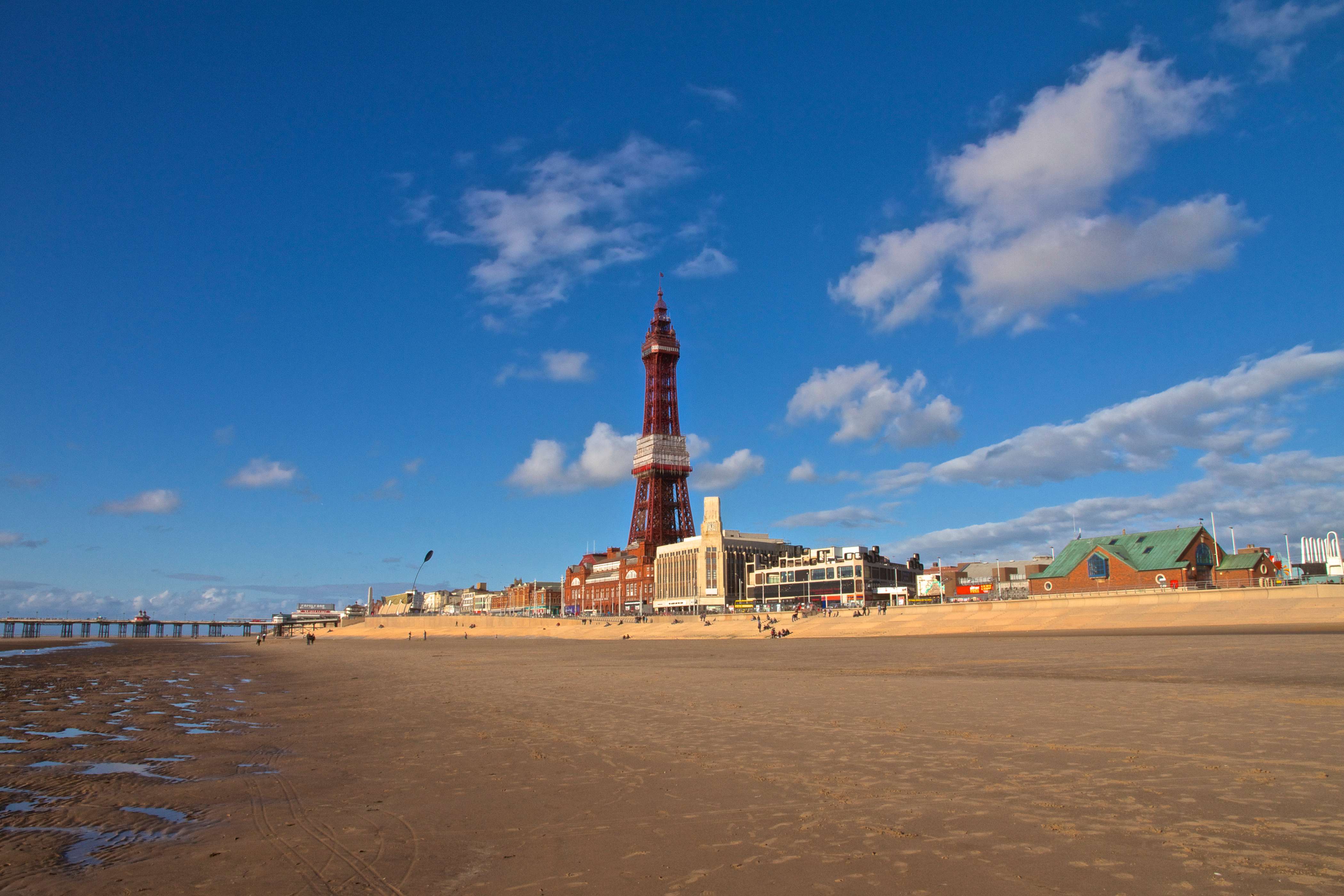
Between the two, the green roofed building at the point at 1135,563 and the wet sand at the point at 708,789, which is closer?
the wet sand at the point at 708,789

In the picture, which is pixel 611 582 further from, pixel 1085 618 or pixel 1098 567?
pixel 1085 618

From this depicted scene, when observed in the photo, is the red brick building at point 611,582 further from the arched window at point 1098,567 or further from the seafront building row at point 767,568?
the arched window at point 1098,567

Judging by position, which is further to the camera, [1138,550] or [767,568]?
[767,568]

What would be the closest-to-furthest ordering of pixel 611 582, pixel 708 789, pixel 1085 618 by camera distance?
pixel 708 789, pixel 1085 618, pixel 611 582

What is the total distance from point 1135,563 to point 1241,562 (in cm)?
837

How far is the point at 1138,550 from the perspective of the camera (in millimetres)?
73250

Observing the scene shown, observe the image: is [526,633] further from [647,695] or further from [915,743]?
[915,743]

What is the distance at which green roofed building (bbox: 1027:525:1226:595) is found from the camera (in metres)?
68.8

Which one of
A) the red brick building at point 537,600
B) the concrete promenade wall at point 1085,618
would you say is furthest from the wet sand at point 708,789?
the red brick building at point 537,600

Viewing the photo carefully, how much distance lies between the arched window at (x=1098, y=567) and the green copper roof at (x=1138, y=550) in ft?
2.35

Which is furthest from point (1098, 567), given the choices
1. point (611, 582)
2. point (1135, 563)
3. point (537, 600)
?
point (537, 600)

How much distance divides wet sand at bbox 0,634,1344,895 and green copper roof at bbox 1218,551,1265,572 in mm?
56299

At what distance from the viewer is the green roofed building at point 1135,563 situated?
68.8 metres

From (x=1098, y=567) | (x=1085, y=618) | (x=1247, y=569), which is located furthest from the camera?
(x=1098, y=567)
